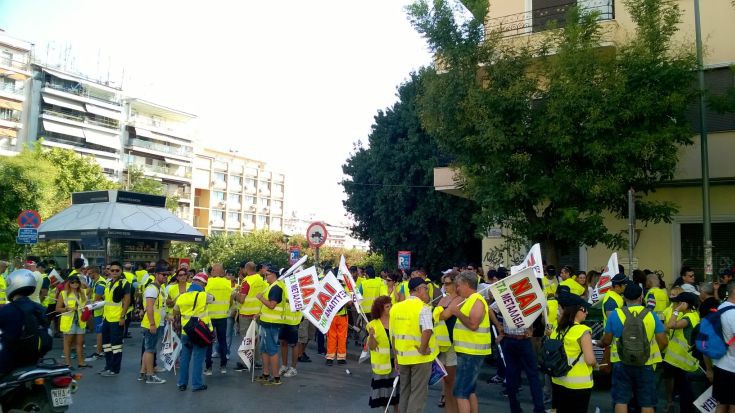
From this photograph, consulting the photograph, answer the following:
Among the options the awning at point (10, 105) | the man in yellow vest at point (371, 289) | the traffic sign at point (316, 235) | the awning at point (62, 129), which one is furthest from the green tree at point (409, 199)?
the awning at point (62, 129)

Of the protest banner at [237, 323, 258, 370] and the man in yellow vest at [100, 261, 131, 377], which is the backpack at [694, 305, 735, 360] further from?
the man in yellow vest at [100, 261, 131, 377]

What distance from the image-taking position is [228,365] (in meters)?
12.0

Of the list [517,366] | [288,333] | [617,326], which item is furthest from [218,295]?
[617,326]

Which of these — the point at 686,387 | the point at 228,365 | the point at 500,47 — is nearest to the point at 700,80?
the point at 500,47

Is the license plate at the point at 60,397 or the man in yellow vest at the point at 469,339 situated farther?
the man in yellow vest at the point at 469,339

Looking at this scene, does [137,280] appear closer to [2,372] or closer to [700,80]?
[2,372]

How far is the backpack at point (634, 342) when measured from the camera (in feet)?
21.1

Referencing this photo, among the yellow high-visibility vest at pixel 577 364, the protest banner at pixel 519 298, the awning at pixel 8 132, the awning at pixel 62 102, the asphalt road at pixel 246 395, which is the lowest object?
the asphalt road at pixel 246 395

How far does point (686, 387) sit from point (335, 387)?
17.5 ft

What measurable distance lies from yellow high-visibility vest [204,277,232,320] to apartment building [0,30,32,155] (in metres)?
60.3

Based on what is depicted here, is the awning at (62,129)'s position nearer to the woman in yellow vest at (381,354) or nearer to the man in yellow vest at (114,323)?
the man in yellow vest at (114,323)

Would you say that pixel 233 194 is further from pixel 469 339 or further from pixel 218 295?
pixel 469 339

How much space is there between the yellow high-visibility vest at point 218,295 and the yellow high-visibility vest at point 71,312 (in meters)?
2.54

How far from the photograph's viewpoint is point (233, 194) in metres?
105
